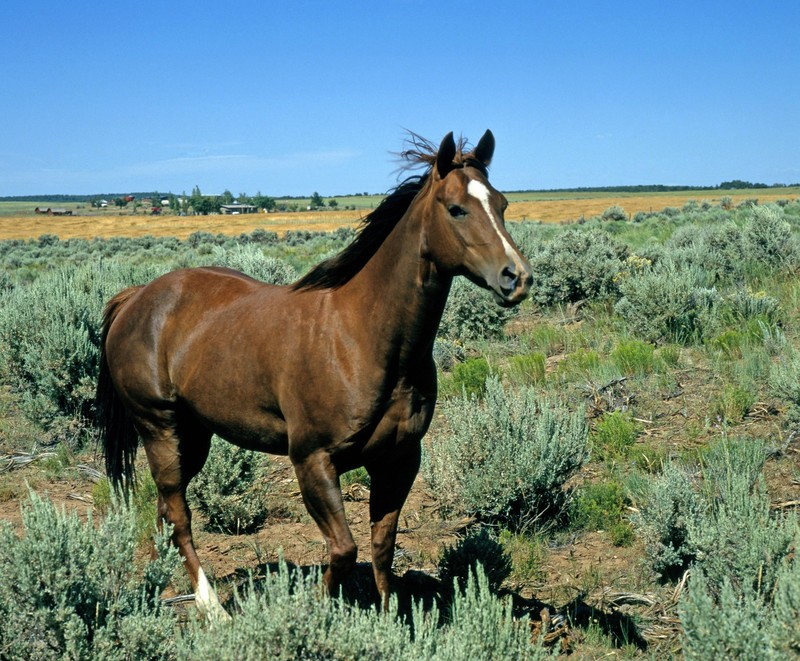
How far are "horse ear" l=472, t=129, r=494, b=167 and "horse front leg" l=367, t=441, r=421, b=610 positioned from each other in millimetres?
1558

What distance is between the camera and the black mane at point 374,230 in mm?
4180

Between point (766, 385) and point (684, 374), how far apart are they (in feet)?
3.26

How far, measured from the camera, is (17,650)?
326cm

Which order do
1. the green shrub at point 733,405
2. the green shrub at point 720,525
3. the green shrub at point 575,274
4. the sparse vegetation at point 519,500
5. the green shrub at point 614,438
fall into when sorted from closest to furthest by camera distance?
the sparse vegetation at point 519,500
the green shrub at point 720,525
the green shrub at point 614,438
the green shrub at point 733,405
the green shrub at point 575,274

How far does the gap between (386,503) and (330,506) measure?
1.48 ft

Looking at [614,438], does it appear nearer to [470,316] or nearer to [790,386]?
[790,386]

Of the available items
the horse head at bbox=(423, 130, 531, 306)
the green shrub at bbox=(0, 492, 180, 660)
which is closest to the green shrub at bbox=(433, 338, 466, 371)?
the horse head at bbox=(423, 130, 531, 306)

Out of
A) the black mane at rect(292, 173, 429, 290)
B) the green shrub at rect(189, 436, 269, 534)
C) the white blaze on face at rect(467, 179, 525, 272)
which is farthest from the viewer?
the green shrub at rect(189, 436, 269, 534)

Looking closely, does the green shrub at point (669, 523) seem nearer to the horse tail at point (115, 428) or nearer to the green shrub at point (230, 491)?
the green shrub at point (230, 491)

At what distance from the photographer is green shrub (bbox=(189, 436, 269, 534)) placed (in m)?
6.35

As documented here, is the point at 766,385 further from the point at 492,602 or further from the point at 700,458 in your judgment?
the point at 492,602

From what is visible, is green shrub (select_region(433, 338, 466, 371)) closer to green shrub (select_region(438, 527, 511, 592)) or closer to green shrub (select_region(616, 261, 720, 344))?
green shrub (select_region(616, 261, 720, 344))

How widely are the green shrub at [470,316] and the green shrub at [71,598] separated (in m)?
8.17

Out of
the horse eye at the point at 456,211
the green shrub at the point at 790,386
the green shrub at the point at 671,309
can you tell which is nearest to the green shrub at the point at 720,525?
the green shrub at the point at 790,386
